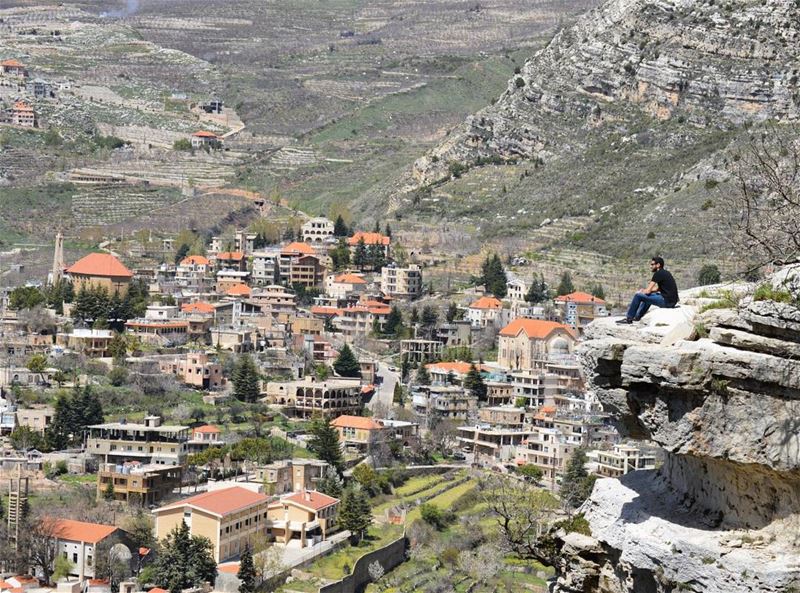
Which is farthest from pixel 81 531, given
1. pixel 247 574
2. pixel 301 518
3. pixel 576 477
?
pixel 576 477

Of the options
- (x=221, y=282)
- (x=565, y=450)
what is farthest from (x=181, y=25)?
(x=565, y=450)

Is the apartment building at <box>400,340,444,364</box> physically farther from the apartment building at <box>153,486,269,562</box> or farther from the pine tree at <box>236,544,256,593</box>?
the pine tree at <box>236,544,256,593</box>

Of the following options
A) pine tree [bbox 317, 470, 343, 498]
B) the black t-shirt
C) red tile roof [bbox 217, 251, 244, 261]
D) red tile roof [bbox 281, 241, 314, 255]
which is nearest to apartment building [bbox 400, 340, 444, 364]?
red tile roof [bbox 281, 241, 314, 255]

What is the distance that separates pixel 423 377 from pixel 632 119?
98.2ft

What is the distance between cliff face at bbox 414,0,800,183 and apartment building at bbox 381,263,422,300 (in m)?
16.7

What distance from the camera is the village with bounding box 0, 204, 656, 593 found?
3997 centimetres

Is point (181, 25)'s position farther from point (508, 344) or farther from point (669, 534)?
point (669, 534)

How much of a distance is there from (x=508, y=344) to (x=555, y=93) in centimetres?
3091

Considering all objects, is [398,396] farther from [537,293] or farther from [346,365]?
[537,293]

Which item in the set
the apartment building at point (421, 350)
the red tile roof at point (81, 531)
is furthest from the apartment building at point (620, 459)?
the apartment building at point (421, 350)

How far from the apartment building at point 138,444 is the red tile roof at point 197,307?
16.8 meters

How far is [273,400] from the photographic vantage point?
52875 mm

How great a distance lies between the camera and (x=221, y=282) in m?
70.6

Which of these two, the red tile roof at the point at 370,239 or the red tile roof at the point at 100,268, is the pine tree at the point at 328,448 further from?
the red tile roof at the point at 370,239
